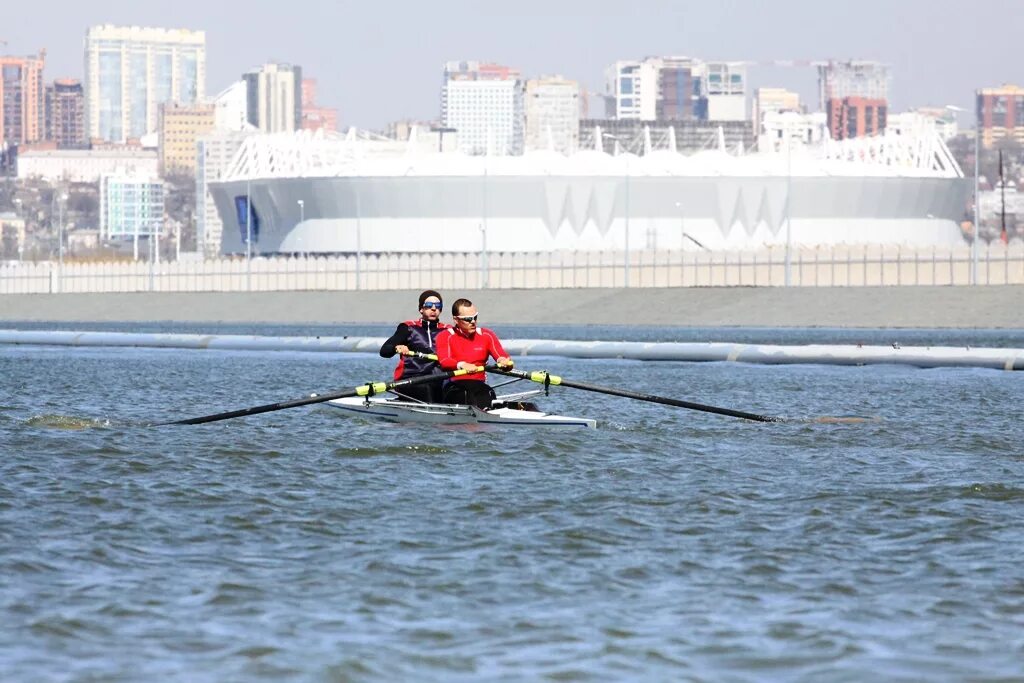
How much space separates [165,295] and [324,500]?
9943cm

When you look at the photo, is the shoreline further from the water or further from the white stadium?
the white stadium

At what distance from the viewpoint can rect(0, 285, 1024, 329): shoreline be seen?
274 feet

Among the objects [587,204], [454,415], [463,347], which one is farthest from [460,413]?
[587,204]

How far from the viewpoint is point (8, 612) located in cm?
1317

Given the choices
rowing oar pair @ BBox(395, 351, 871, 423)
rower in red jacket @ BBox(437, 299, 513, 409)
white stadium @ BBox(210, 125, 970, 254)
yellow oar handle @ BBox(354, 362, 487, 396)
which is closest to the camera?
rower in red jacket @ BBox(437, 299, 513, 409)

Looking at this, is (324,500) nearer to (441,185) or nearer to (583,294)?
(583,294)

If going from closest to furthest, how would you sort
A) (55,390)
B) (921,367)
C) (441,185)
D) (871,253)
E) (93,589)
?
(93,589), (55,390), (921,367), (871,253), (441,185)

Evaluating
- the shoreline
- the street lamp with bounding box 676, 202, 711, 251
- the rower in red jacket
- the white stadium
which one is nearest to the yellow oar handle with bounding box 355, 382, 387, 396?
the rower in red jacket

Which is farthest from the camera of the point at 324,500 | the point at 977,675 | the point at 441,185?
the point at 441,185

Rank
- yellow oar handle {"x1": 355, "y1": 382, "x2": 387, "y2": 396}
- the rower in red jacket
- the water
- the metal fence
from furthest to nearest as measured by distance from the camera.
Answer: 1. the metal fence
2. yellow oar handle {"x1": 355, "y1": 382, "x2": 387, "y2": 396}
3. the rower in red jacket
4. the water

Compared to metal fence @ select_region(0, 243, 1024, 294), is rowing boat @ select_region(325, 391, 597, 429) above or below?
below

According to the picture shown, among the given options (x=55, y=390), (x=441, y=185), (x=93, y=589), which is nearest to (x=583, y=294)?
(x=55, y=390)

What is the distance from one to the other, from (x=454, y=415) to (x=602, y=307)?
7138 cm

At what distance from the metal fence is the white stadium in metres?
40.3
